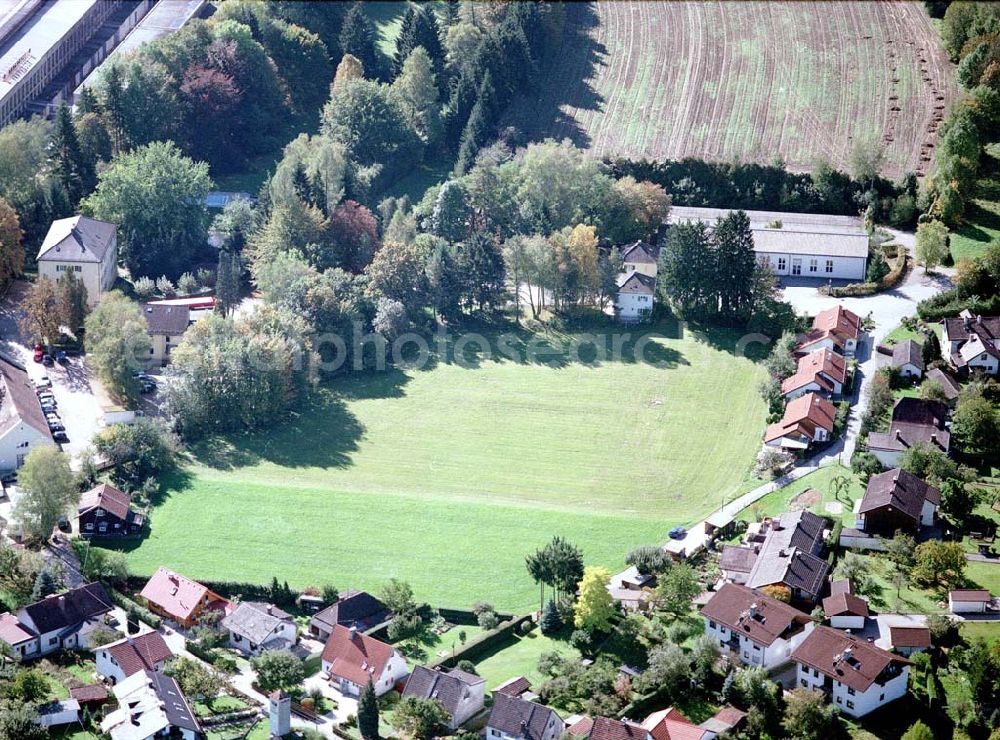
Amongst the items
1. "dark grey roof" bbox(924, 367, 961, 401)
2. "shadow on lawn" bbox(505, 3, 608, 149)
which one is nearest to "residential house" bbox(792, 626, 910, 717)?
"dark grey roof" bbox(924, 367, 961, 401)

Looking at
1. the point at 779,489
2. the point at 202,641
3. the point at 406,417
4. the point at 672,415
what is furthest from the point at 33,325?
the point at 779,489

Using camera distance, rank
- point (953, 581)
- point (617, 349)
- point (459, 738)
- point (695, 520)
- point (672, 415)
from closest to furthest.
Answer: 1. point (459, 738)
2. point (953, 581)
3. point (695, 520)
4. point (672, 415)
5. point (617, 349)

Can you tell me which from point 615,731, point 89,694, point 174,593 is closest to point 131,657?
point 89,694

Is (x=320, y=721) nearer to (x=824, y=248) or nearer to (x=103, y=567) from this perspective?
(x=103, y=567)

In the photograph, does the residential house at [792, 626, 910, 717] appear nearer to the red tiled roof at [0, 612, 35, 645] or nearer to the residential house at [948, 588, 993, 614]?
the residential house at [948, 588, 993, 614]

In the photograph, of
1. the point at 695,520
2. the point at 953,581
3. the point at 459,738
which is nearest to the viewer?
the point at 459,738

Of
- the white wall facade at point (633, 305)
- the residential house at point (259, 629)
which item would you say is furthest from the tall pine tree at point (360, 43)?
the residential house at point (259, 629)

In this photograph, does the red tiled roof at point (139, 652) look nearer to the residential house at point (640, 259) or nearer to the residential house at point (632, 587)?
the residential house at point (632, 587)
